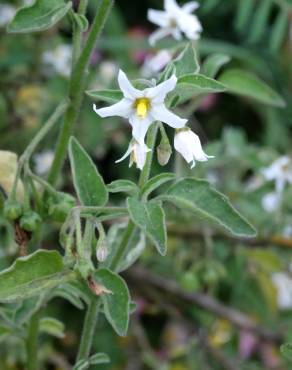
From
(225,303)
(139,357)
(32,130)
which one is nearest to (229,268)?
(225,303)

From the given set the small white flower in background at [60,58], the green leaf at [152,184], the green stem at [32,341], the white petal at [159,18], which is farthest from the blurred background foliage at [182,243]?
the green leaf at [152,184]

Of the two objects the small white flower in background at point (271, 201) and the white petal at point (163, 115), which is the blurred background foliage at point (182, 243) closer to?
the small white flower in background at point (271, 201)

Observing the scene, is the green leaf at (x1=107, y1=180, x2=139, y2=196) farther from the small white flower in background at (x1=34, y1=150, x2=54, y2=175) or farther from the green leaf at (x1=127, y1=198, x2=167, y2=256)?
the small white flower in background at (x1=34, y1=150, x2=54, y2=175)

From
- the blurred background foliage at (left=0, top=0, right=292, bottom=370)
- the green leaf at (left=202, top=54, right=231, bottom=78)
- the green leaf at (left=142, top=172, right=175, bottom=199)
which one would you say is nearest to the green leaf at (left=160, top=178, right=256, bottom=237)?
the green leaf at (left=142, top=172, right=175, bottom=199)

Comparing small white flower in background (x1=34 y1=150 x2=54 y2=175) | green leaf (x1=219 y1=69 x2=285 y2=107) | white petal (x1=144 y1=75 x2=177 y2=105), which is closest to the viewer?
white petal (x1=144 y1=75 x2=177 y2=105)

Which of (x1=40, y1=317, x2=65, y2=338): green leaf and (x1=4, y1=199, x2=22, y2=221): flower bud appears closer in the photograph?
(x1=4, y1=199, x2=22, y2=221): flower bud

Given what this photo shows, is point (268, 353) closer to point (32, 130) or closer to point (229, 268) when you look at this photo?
point (229, 268)
